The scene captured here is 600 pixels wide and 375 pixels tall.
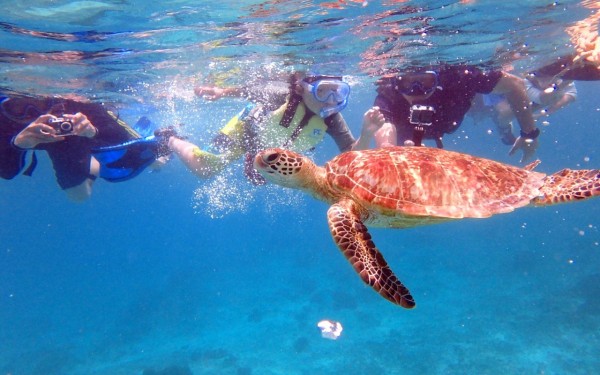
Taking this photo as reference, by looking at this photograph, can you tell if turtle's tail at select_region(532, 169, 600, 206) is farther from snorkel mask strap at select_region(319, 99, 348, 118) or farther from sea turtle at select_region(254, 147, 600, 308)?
snorkel mask strap at select_region(319, 99, 348, 118)

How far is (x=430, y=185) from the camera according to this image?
3977 mm

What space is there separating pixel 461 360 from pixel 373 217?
928cm

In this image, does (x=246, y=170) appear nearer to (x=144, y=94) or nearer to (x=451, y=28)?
(x=451, y=28)

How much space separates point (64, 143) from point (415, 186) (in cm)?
831

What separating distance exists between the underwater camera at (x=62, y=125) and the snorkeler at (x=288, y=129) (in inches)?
100

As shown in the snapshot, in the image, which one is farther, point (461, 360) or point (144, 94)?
point (144, 94)

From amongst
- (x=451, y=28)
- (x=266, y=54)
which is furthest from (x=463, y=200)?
(x=266, y=54)

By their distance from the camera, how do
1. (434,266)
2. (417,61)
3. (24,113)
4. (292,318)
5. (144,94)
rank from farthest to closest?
(434,266) < (292,318) < (144,94) < (417,61) < (24,113)

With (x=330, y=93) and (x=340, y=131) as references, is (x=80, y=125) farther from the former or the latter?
(x=340, y=131)

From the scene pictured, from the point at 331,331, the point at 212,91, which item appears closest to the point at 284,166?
the point at 331,331

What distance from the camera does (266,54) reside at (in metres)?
10.8

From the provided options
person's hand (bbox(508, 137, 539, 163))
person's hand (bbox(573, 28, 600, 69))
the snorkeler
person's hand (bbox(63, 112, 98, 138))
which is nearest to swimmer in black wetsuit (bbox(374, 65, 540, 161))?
person's hand (bbox(508, 137, 539, 163))

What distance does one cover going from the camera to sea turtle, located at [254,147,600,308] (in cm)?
370

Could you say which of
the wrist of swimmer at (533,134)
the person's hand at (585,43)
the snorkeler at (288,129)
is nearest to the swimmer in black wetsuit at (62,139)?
the snorkeler at (288,129)
